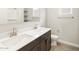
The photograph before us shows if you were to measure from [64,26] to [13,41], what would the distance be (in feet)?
2.43

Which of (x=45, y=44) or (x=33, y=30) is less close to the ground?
(x=33, y=30)

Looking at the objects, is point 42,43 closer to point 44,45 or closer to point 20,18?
point 44,45

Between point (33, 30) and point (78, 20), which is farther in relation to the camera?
point (33, 30)

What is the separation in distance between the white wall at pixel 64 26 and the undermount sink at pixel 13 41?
0.38 meters

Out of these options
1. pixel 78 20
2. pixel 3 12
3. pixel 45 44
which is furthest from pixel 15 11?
pixel 78 20

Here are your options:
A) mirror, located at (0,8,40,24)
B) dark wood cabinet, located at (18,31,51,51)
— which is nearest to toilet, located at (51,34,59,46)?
dark wood cabinet, located at (18,31,51,51)

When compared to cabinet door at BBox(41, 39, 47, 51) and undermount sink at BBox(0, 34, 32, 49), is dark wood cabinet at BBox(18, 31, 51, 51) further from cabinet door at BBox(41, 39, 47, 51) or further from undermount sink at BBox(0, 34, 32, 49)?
undermount sink at BBox(0, 34, 32, 49)

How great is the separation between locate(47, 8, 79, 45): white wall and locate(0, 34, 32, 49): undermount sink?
38cm

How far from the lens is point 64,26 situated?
54.8 inches

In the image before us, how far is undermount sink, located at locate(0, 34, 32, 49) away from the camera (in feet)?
4.25

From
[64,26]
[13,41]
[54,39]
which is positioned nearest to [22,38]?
[13,41]

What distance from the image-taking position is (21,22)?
1390 mm
